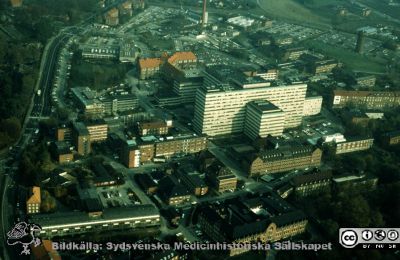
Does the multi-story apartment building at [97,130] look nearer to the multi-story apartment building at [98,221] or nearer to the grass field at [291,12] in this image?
the multi-story apartment building at [98,221]

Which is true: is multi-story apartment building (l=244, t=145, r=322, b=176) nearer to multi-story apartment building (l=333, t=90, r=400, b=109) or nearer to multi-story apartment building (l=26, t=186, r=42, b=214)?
multi-story apartment building (l=333, t=90, r=400, b=109)

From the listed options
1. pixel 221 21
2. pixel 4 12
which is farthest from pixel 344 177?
pixel 4 12

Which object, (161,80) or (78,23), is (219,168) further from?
(78,23)

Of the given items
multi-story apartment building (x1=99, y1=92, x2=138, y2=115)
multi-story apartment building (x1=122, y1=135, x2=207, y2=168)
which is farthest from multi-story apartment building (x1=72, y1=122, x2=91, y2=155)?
multi-story apartment building (x1=99, y1=92, x2=138, y2=115)

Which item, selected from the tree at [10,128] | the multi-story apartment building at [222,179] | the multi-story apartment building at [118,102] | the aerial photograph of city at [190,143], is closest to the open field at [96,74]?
the aerial photograph of city at [190,143]

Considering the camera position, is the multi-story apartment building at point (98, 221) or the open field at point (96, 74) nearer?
the multi-story apartment building at point (98, 221)

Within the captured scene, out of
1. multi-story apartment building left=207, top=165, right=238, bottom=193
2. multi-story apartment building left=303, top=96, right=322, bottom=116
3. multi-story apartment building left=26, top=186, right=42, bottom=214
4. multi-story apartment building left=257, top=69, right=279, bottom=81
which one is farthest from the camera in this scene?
multi-story apartment building left=257, top=69, right=279, bottom=81
